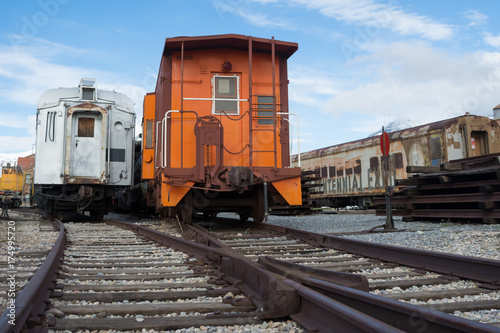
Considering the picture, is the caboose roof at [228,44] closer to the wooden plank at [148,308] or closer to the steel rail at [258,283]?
the steel rail at [258,283]

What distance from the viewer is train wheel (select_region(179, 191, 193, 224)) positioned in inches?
289

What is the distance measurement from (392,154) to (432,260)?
36.6 feet

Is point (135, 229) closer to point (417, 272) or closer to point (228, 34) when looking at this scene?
point (228, 34)

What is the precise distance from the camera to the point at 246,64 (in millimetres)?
7504

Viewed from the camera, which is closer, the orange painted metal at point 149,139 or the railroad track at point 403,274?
the railroad track at point 403,274

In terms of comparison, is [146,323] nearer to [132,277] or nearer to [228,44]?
[132,277]

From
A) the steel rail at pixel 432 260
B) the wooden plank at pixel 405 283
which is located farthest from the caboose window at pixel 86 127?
the wooden plank at pixel 405 283

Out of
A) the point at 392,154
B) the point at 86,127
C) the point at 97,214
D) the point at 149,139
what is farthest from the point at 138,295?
the point at 392,154

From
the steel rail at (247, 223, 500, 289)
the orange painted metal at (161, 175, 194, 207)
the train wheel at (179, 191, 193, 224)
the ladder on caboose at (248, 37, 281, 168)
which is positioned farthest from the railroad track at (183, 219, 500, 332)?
the train wheel at (179, 191, 193, 224)

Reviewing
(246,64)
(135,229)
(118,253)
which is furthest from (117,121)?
(118,253)

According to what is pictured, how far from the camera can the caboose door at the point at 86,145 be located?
399 inches

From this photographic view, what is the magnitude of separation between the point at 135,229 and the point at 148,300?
525 centimetres

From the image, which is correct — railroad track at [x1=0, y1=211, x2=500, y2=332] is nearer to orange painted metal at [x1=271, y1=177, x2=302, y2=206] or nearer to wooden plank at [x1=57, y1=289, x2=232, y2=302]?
wooden plank at [x1=57, y1=289, x2=232, y2=302]

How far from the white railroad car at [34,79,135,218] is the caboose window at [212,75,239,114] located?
14.0 ft
